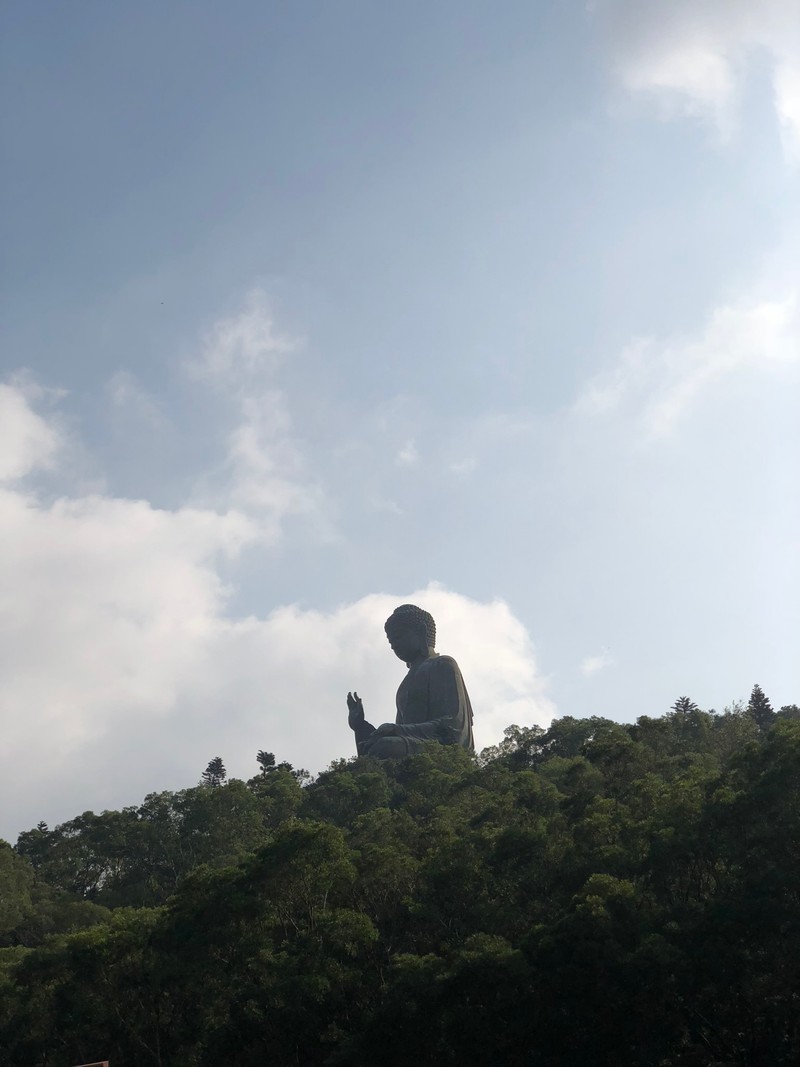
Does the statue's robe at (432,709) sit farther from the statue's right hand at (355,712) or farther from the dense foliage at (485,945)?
the dense foliage at (485,945)

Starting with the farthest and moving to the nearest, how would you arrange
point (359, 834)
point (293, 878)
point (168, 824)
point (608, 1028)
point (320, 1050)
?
1. point (168, 824)
2. point (359, 834)
3. point (293, 878)
4. point (320, 1050)
5. point (608, 1028)

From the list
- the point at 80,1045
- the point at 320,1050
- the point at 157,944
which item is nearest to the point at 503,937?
the point at 320,1050

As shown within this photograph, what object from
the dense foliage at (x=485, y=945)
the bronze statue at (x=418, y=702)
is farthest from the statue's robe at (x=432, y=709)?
the dense foliage at (x=485, y=945)

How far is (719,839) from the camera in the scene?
16.8 m

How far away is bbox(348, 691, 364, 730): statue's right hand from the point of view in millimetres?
38928

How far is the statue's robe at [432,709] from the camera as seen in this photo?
38219 millimetres

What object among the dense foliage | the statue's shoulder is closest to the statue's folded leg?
the statue's shoulder

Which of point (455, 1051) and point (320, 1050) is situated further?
point (320, 1050)

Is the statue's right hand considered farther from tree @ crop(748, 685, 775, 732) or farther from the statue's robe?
tree @ crop(748, 685, 775, 732)

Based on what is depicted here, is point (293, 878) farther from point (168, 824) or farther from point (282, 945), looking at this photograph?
point (168, 824)

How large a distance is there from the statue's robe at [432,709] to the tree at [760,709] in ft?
31.9

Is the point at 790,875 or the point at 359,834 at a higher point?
the point at 359,834

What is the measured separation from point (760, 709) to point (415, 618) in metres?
12.7

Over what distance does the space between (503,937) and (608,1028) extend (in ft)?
7.78
